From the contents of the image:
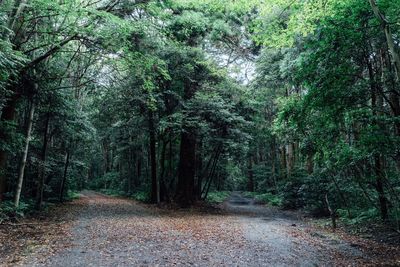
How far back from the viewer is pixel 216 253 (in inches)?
319

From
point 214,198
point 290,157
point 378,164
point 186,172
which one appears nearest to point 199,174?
point 186,172

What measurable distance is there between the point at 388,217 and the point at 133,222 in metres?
9.63

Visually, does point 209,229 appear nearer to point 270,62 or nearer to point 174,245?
point 174,245

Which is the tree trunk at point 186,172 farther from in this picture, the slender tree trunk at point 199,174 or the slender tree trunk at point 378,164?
the slender tree trunk at point 378,164

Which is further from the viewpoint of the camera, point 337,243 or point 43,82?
point 43,82

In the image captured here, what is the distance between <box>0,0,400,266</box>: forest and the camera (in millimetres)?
9078

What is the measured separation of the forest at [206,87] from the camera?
9078mm

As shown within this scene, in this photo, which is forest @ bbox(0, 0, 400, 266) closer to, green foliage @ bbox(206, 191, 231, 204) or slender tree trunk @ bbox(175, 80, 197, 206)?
slender tree trunk @ bbox(175, 80, 197, 206)

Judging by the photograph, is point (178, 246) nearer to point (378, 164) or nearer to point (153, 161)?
point (378, 164)

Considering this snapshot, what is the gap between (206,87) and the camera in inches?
724

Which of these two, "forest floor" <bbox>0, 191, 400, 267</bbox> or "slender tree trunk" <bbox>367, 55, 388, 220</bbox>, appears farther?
"slender tree trunk" <bbox>367, 55, 388, 220</bbox>

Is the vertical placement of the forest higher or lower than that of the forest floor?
higher

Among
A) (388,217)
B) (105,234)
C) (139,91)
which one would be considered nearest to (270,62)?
(139,91)

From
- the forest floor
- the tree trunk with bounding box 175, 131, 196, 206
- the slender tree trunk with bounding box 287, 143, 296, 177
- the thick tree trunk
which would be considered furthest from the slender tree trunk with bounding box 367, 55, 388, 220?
the slender tree trunk with bounding box 287, 143, 296, 177
